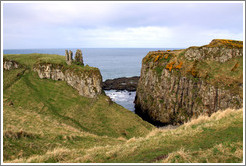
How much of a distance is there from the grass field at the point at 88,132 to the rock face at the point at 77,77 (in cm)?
181

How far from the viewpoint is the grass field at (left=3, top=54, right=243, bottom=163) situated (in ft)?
42.2

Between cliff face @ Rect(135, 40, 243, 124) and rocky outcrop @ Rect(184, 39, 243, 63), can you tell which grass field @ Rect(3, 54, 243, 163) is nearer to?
cliff face @ Rect(135, 40, 243, 124)

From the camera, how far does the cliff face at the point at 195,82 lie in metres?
48.9

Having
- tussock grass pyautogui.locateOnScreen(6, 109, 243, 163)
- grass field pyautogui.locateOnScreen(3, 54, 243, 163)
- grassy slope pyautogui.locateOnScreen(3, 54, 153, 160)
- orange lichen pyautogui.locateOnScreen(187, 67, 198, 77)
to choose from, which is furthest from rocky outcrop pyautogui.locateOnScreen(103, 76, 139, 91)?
tussock grass pyautogui.locateOnScreen(6, 109, 243, 163)

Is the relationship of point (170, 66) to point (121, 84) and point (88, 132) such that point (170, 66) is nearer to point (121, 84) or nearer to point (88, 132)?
point (88, 132)

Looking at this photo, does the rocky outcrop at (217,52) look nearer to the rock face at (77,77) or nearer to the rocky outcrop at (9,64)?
the rock face at (77,77)

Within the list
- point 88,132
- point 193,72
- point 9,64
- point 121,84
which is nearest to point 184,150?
point 88,132

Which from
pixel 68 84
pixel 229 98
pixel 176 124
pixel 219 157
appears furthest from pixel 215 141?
pixel 68 84

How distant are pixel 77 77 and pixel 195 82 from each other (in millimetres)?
37423

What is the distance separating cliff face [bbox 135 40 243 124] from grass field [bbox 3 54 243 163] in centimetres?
1437

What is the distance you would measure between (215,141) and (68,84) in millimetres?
50225

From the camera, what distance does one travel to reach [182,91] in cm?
5534

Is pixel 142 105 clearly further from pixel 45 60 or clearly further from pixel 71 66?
pixel 45 60

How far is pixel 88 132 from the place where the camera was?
132 ft
